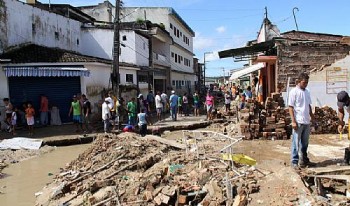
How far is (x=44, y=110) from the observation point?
18453 mm

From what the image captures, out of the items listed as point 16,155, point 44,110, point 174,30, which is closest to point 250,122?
point 16,155

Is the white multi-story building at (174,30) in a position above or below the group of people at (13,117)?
above

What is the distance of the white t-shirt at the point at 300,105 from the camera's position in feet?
23.4

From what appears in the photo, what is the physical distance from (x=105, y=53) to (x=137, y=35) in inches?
108

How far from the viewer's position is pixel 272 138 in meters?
11.5

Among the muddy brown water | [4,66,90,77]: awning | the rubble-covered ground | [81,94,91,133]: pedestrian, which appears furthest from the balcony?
the rubble-covered ground

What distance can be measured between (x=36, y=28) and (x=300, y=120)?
18747 millimetres

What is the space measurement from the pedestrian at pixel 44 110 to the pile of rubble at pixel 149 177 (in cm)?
815

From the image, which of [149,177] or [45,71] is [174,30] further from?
[149,177]

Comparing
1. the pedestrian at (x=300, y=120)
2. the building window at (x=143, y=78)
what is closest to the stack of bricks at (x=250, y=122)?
the pedestrian at (x=300, y=120)

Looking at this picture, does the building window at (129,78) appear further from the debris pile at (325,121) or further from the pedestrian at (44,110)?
the debris pile at (325,121)

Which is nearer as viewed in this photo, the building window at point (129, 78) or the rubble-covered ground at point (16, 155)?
the rubble-covered ground at point (16, 155)

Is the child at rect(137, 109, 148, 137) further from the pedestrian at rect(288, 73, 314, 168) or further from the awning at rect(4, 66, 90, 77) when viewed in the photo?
the pedestrian at rect(288, 73, 314, 168)

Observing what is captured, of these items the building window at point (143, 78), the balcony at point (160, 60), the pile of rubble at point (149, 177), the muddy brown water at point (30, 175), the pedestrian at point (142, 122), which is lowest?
the muddy brown water at point (30, 175)
